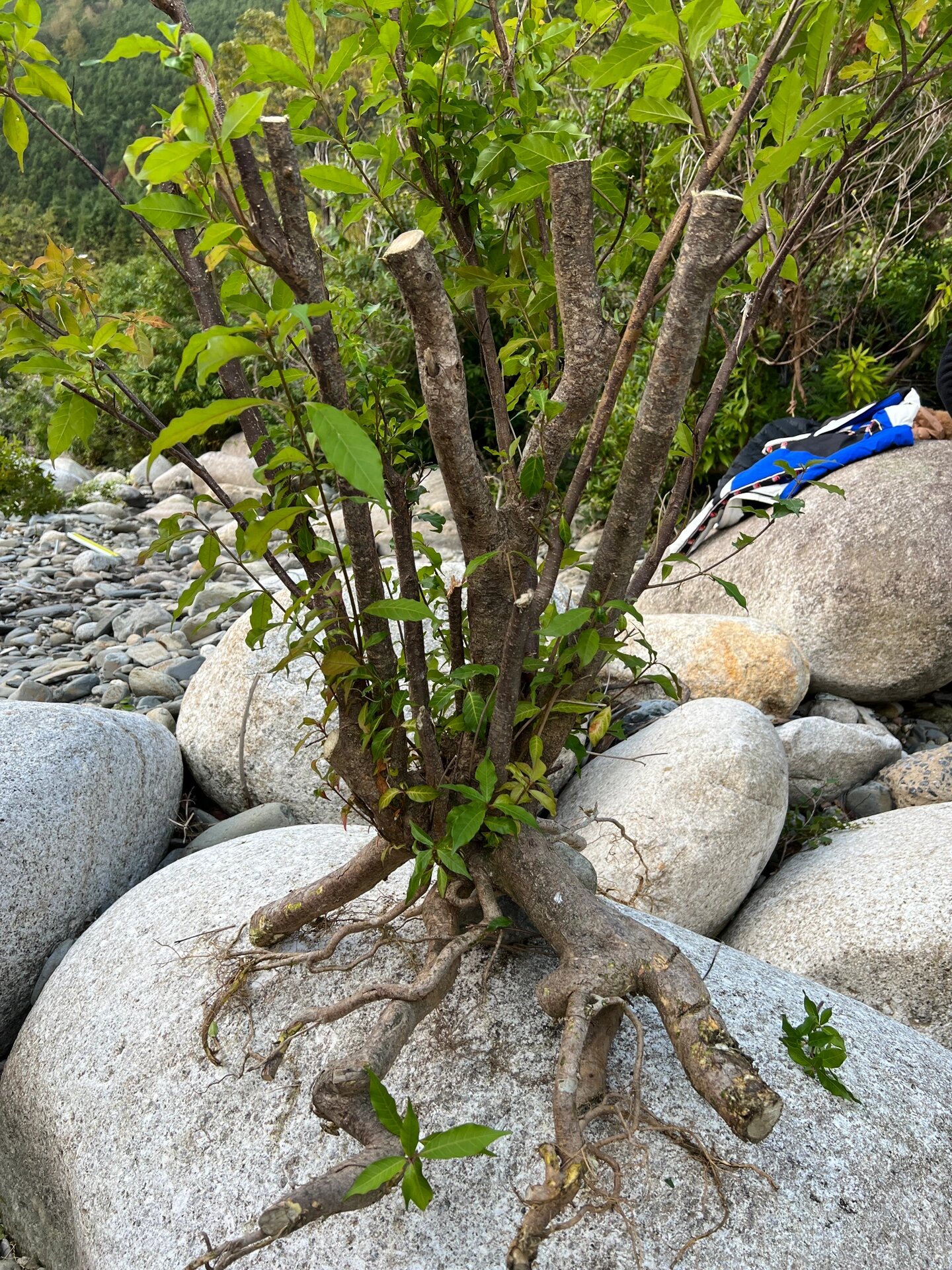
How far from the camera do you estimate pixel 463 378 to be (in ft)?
4.03

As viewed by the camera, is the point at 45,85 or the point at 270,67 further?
the point at 45,85

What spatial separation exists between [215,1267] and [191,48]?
4.56ft

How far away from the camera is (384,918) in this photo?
68.4 inches

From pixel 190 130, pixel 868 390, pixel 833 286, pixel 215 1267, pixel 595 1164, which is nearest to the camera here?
pixel 190 130

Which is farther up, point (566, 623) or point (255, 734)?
point (566, 623)

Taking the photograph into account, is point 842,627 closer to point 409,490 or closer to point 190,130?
point 409,490

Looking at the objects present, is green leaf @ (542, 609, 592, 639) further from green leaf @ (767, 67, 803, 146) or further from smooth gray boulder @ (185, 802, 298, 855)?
smooth gray boulder @ (185, 802, 298, 855)

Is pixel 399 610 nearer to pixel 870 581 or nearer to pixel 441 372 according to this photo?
pixel 441 372

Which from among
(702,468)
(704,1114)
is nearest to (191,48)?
(704,1114)

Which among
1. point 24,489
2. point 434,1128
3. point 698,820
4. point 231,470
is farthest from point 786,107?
point 231,470

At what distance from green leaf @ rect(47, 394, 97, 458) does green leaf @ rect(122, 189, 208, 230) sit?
35 centimetres

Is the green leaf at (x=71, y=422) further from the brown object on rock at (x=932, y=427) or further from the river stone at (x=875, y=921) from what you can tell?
the brown object on rock at (x=932, y=427)

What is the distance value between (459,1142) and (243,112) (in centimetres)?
108

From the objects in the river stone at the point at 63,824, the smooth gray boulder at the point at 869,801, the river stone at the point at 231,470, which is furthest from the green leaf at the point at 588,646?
the river stone at the point at 231,470
